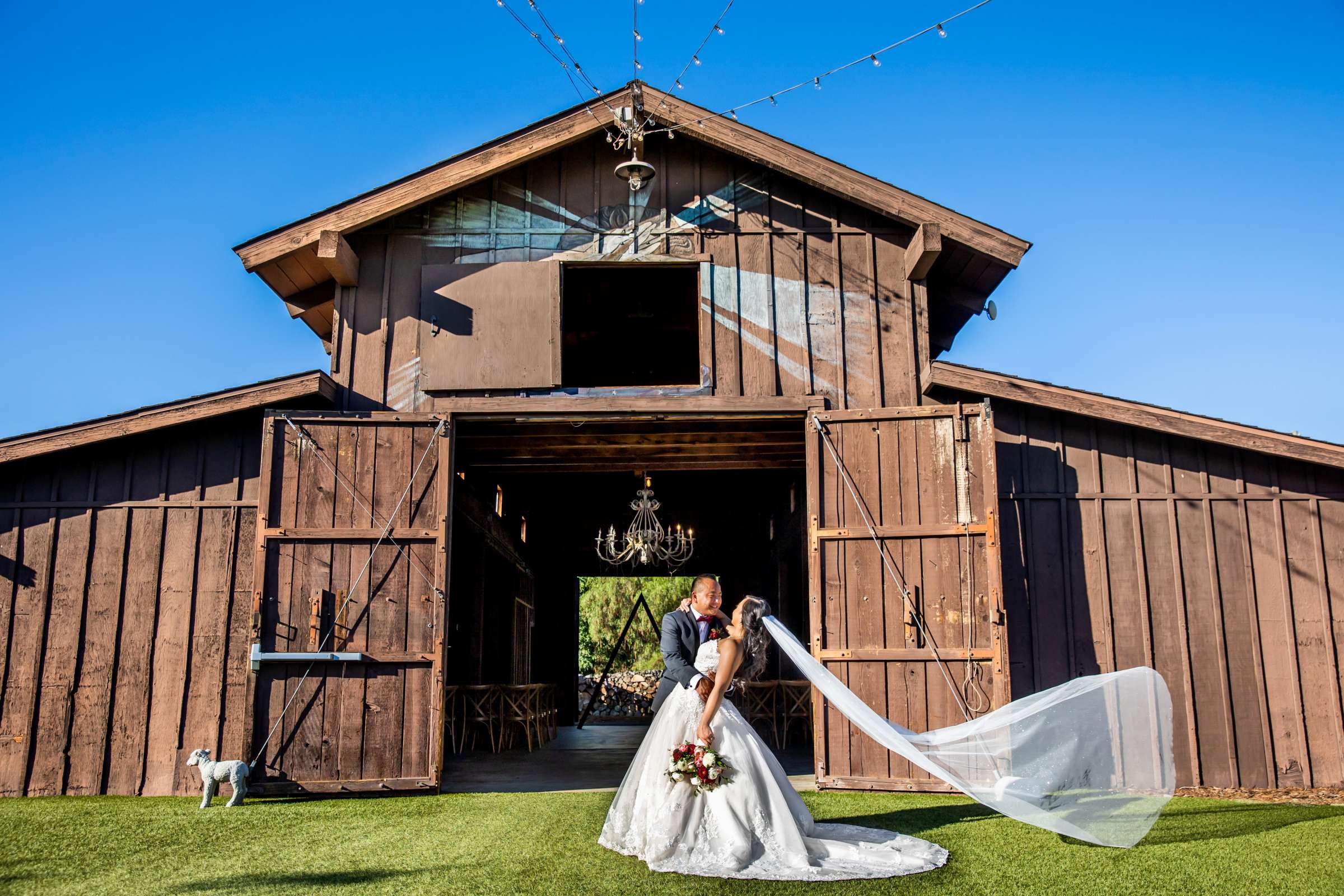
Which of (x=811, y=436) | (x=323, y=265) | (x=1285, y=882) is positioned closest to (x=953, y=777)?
(x=1285, y=882)

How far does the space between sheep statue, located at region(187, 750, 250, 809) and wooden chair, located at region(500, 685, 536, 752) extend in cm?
537

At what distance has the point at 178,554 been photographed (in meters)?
9.23

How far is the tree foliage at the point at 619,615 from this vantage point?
3281cm

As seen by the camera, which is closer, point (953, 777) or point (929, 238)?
point (953, 777)

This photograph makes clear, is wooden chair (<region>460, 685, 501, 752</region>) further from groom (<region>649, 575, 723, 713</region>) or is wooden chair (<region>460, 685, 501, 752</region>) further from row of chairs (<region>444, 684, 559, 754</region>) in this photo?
groom (<region>649, 575, 723, 713</region>)

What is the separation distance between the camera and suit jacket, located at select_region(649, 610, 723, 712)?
628 centimetres

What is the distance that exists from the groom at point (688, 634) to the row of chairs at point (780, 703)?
769 centimetres

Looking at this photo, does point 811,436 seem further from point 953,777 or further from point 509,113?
point 509,113

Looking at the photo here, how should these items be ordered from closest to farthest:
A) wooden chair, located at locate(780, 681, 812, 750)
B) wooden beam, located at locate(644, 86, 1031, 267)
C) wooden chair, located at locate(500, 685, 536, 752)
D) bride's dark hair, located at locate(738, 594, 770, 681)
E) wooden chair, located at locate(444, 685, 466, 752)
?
bride's dark hair, located at locate(738, 594, 770, 681)
wooden beam, located at locate(644, 86, 1031, 267)
wooden chair, located at locate(444, 685, 466, 752)
wooden chair, located at locate(500, 685, 536, 752)
wooden chair, located at locate(780, 681, 812, 750)

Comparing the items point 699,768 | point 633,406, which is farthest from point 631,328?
point 699,768

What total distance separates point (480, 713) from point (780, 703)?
426 cm

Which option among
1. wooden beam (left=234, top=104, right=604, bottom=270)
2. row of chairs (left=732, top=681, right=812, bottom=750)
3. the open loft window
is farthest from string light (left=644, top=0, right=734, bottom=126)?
row of chairs (left=732, top=681, right=812, bottom=750)

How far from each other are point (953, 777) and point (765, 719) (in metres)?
9.69

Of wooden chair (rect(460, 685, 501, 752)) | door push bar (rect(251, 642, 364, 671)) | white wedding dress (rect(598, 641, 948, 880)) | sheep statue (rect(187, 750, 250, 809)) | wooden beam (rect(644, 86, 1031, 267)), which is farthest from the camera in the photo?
wooden chair (rect(460, 685, 501, 752))
